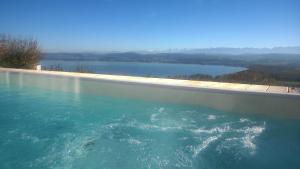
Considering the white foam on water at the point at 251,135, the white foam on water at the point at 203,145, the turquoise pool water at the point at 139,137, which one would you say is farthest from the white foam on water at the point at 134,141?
the white foam on water at the point at 251,135

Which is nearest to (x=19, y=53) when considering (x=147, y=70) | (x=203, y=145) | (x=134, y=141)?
(x=147, y=70)

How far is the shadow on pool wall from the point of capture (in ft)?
15.6

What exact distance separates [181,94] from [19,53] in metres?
8.01

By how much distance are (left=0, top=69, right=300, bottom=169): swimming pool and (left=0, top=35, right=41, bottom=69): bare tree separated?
16.6 feet

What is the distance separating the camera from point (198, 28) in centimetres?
1478

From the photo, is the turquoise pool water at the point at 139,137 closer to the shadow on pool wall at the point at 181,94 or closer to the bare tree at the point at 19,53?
the shadow on pool wall at the point at 181,94

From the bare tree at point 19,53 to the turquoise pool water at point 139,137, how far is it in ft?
18.6

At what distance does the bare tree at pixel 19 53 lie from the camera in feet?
36.6

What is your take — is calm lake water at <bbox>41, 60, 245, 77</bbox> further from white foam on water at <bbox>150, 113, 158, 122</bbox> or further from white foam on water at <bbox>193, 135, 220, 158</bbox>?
white foam on water at <bbox>193, 135, 220, 158</bbox>

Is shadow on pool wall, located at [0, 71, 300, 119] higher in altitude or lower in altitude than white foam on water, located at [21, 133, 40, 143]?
higher

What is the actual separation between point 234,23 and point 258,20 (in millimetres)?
1798

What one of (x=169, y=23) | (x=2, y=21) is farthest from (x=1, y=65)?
(x=169, y=23)

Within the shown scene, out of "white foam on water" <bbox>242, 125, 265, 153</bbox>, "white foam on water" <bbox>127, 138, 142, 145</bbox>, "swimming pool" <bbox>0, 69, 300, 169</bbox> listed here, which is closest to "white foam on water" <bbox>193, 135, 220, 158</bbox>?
"swimming pool" <bbox>0, 69, 300, 169</bbox>

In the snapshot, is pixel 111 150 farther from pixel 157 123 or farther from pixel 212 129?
pixel 212 129
